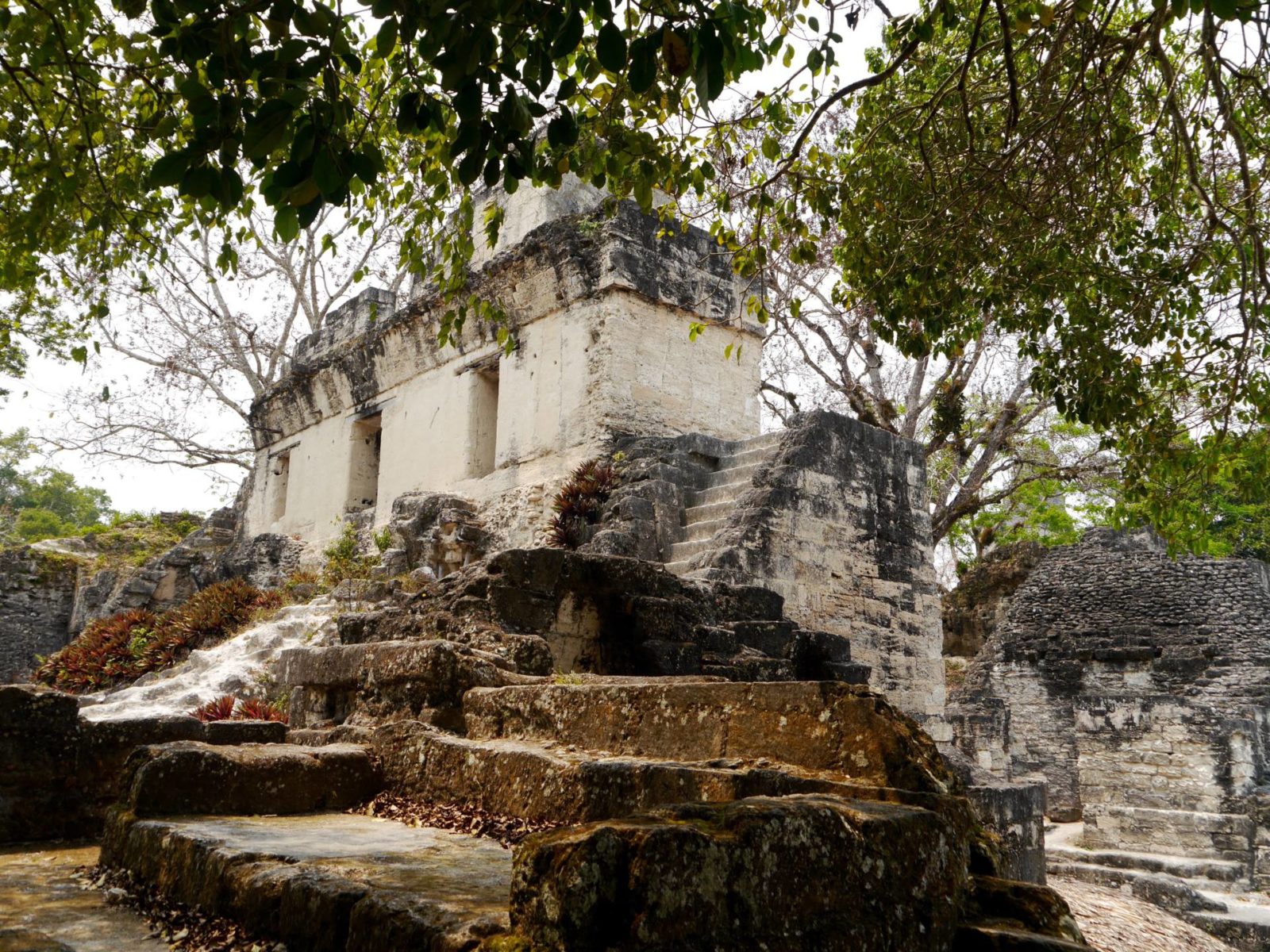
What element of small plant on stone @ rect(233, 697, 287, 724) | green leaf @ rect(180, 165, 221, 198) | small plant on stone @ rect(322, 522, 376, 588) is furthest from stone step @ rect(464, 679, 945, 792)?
small plant on stone @ rect(322, 522, 376, 588)

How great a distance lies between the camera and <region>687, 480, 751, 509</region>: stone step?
353 inches

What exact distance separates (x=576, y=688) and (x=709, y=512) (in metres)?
5.24

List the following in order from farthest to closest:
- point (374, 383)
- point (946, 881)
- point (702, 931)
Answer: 1. point (374, 383)
2. point (946, 881)
3. point (702, 931)

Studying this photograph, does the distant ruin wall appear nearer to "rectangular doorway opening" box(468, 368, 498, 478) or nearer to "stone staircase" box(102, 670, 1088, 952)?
"stone staircase" box(102, 670, 1088, 952)

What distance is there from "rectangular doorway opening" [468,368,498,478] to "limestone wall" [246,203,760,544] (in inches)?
0.7

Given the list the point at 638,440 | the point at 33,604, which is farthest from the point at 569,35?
the point at 33,604

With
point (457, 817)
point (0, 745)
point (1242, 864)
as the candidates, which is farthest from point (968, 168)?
point (1242, 864)

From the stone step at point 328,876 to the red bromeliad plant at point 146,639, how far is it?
323 inches

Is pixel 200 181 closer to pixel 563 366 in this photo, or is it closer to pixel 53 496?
pixel 563 366

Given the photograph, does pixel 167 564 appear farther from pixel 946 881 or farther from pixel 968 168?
pixel 946 881

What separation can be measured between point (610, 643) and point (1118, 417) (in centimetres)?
344

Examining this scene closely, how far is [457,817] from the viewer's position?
3543 millimetres

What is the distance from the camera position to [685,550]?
8508 millimetres

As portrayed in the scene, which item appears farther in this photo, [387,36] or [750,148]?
[750,148]
